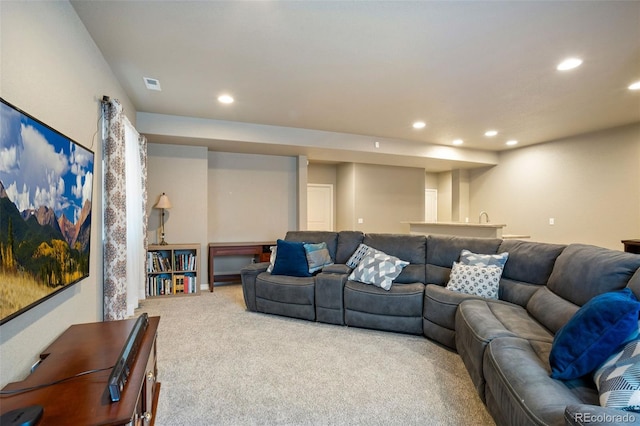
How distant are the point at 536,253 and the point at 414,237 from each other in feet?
4.18

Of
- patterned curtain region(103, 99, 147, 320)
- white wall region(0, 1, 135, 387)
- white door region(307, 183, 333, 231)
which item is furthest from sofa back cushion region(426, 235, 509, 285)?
white door region(307, 183, 333, 231)

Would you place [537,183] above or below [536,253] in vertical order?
above

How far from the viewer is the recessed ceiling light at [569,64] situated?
8.41 ft

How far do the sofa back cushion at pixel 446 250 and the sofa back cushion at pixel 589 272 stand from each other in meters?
0.78

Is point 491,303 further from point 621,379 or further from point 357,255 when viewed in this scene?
point 357,255

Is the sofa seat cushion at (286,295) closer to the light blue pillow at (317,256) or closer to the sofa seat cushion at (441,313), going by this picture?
the light blue pillow at (317,256)

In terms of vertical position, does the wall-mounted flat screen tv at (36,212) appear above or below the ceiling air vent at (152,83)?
below

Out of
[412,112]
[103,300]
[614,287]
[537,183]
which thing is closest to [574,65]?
[412,112]

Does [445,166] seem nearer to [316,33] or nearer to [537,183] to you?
[537,183]

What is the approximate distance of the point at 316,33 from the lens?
219cm

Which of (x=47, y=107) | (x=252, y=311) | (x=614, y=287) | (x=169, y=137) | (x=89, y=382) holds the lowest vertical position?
(x=252, y=311)

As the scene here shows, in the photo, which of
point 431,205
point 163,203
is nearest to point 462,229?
point 431,205

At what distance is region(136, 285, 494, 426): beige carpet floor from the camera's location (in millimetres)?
1802

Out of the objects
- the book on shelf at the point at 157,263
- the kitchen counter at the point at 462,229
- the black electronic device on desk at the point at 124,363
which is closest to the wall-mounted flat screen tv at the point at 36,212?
the black electronic device on desk at the point at 124,363
